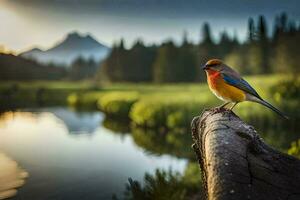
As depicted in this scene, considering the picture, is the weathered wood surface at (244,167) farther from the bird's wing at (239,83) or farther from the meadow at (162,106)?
the meadow at (162,106)

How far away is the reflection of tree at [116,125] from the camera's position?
23438 millimetres

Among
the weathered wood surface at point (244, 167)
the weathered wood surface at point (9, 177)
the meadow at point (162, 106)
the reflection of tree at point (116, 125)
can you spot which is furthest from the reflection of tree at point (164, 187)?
the reflection of tree at point (116, 125)

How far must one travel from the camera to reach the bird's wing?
150 inches

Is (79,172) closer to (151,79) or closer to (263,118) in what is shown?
(263,118)

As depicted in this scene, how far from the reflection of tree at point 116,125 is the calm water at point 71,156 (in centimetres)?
50

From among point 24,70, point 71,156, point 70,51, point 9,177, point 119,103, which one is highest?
point 70,51

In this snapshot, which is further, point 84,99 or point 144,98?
point 84,99

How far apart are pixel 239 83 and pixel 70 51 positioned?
41120 millimetres

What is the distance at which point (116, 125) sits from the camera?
24922 mm

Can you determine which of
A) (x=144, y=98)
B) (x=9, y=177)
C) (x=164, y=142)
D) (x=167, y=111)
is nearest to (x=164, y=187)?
(x=9, y=177)

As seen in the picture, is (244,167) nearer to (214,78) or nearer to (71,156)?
(214,78)

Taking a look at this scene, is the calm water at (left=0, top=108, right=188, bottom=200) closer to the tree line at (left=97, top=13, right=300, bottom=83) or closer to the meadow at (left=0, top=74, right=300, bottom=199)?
the meadow at (left=0, top=74, right=300, bottom=199)

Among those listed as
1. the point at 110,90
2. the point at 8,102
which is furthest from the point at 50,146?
the point at 110,90

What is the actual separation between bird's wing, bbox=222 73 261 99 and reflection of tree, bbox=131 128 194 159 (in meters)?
13.9
